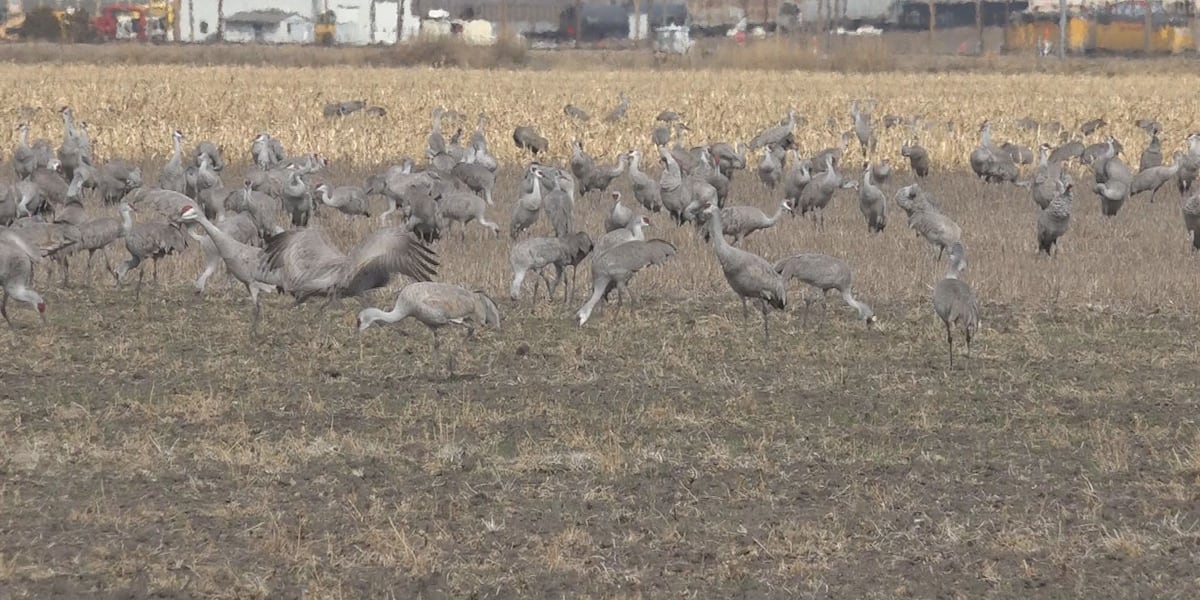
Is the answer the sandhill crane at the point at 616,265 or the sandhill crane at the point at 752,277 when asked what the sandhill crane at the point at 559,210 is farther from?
the sandhill crane at the point at 752,277

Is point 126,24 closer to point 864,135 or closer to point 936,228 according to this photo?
point 864,135

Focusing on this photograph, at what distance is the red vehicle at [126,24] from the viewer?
7362 cm

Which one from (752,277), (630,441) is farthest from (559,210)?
(630,441)

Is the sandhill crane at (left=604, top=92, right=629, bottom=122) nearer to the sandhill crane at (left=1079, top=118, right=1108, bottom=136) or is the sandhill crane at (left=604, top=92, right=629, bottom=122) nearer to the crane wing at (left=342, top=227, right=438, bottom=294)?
the sandhill crane at (left=1079, top=118, right=1108, bottom=136)

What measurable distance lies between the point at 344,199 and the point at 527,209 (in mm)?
1892

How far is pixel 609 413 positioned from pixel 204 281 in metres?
5.00

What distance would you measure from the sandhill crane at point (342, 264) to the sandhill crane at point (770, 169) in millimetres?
9787

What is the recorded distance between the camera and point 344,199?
53.5 ft

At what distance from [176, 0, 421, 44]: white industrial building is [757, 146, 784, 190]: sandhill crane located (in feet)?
213

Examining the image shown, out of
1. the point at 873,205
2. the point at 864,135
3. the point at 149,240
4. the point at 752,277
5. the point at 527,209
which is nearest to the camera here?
the point at 752,277

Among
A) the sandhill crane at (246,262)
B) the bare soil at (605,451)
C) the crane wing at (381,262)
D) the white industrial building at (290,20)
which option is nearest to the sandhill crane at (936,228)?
the bare soil at (605,451)

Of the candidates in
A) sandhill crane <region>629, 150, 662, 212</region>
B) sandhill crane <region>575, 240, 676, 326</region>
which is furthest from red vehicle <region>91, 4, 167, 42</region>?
sandhill crane <region>575, 240, 676, 326</region>

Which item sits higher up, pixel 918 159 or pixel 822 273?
pixel 918 159

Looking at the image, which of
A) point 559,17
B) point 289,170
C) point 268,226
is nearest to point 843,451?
point 268,226
